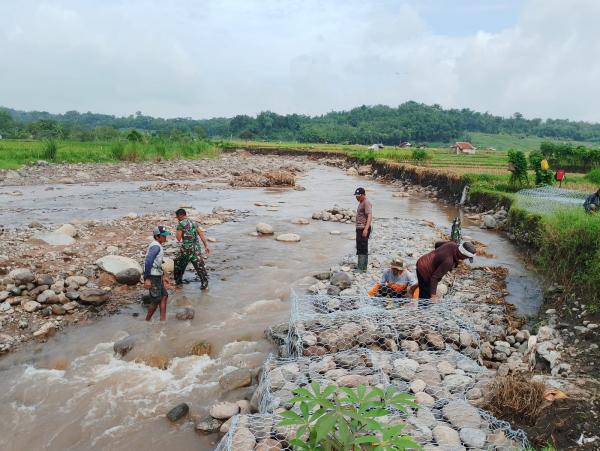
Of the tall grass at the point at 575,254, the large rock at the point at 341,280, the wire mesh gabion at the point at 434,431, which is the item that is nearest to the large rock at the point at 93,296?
the large rock at the point at 341,280

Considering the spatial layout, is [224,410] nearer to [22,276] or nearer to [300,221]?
[22,276]

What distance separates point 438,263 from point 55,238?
9.96 metres

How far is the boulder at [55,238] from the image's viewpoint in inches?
447

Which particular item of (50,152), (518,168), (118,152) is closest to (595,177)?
(518,168)

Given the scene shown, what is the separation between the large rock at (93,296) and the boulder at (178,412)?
3767 millimetres

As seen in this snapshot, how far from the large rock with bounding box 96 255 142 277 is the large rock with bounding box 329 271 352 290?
4.24m

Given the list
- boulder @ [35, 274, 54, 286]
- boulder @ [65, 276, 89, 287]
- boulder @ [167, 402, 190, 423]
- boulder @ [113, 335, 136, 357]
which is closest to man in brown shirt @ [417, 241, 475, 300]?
boulder @ [167, 402, 190, 423]

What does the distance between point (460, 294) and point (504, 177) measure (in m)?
15.5

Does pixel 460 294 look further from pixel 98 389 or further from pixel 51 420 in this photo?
pixel 51 420

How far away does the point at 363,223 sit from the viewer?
9.62m

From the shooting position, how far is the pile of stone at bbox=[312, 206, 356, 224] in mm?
17641

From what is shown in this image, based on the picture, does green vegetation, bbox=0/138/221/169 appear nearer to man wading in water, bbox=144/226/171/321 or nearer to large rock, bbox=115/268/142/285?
large rock, bbox=115/268/142/285

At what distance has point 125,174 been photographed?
29828 mm

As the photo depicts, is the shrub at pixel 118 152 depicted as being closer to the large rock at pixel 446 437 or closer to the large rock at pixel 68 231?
the large rock at pixel 68 231
